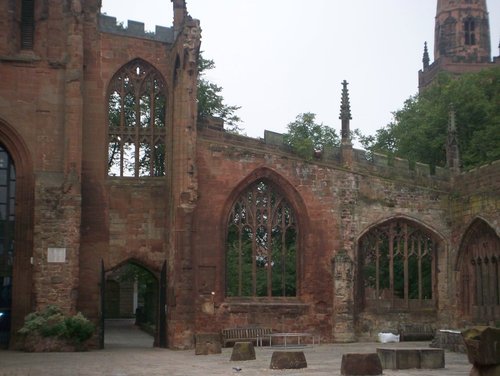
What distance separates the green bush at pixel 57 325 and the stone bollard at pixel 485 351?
15.1 m

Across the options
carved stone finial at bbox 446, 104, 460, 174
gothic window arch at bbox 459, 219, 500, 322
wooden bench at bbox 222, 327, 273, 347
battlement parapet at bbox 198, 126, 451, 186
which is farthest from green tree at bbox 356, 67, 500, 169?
wooden bench at bbox 222, 327, 273, 347

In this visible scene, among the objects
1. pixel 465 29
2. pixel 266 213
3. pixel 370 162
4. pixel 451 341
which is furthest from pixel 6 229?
pixel 465 29

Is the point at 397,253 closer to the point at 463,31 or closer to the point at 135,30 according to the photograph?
the point at 135,30

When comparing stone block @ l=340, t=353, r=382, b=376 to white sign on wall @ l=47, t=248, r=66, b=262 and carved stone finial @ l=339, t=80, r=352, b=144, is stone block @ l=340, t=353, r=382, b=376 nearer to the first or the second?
white sign on wall @ l=47, t=248, r=66, b=262

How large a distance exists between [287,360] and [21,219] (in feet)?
37.8

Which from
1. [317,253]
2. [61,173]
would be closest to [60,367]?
[61,173]

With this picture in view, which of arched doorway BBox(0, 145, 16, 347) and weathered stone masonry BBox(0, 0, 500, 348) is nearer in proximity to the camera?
weathered stone masonry BBox(0, 0, 500, 348)

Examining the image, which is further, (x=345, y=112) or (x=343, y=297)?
(x=345, y=112)

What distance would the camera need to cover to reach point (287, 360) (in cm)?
1656

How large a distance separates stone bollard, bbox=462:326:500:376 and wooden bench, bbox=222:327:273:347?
15224 mm

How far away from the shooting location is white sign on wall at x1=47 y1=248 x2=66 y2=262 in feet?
80.9

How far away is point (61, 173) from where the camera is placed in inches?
1000

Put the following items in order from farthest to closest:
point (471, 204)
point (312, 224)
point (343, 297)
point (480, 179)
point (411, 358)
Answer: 1. point (312, 224)
2. point (343, 297)
3. point (471, 204)
4. point (480, 179)
5. point (411, 358)

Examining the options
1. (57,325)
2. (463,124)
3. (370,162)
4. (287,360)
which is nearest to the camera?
(287,360)
